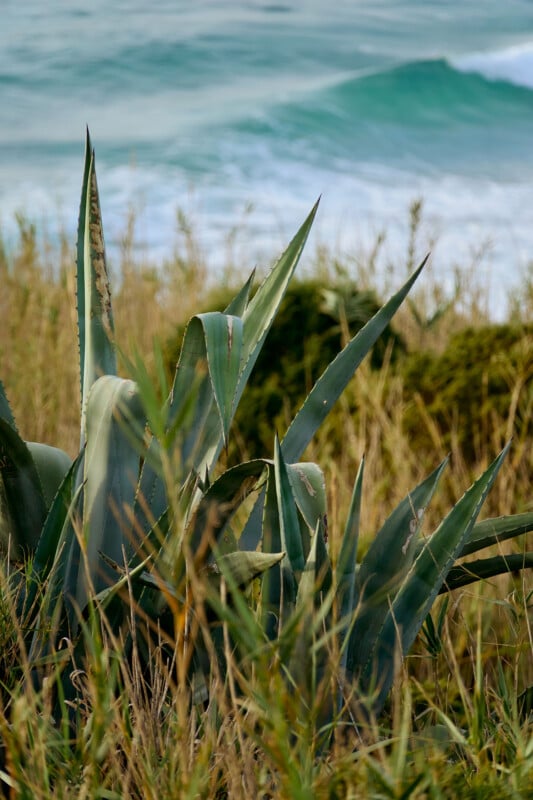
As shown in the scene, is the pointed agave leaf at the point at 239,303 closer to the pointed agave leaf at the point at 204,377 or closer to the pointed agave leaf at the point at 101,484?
the pointed agave leaf at the point at 204,377

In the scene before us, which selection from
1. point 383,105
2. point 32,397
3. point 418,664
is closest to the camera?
point 418,664

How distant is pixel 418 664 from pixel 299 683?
3.47 ft

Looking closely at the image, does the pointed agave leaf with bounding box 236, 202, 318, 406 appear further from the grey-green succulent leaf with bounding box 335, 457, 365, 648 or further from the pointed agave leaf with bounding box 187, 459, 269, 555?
the grey-green succulent leaf with bounding box 335, 457, 365, 648

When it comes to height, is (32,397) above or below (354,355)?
below

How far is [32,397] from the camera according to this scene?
13.5 feet

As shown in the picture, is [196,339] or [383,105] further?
[383,105]

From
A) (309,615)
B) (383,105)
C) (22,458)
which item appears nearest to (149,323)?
(22,458)

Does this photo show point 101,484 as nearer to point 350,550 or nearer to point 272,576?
point 272,576

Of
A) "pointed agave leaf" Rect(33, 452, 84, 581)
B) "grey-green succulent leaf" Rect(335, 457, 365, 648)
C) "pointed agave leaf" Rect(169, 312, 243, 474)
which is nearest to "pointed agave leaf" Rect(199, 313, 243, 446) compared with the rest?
"pointed agave leaf" Rect(169, 312, 243, 474)

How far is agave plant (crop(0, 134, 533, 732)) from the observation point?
52.2 inches

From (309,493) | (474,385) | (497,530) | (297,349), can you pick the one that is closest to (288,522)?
(309,493)

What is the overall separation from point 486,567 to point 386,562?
0.17 m

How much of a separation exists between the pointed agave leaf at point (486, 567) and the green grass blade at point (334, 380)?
334 millimetres

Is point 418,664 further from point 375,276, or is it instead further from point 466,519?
point 375,276
